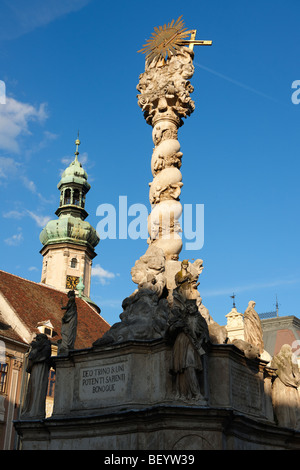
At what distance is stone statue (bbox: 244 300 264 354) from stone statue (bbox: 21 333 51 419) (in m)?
4.17

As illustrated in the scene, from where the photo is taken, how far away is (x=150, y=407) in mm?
9469

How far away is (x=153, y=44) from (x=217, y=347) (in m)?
9.11

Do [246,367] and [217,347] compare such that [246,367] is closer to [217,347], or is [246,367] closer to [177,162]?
[217,347]

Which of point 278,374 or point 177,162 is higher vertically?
point 177,162

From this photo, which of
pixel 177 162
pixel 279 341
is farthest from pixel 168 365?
pixel 279 341

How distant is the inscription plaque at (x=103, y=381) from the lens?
34.1 feet

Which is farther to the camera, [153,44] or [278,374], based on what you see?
[153,44]

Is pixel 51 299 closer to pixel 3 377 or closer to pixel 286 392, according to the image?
pixel 3 377

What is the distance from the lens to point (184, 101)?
1467 centimetres

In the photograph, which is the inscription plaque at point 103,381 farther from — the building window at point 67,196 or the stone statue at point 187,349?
the building window at point 67,196

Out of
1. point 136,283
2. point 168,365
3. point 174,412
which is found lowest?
point 174,412

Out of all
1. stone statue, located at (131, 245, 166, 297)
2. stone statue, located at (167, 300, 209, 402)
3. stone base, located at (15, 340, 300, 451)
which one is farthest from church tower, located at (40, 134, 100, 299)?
stone statue, located at (167, 300, 209, 402)

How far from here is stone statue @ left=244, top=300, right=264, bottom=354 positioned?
12102mm

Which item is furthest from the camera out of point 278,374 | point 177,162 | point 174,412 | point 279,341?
point 279,341
